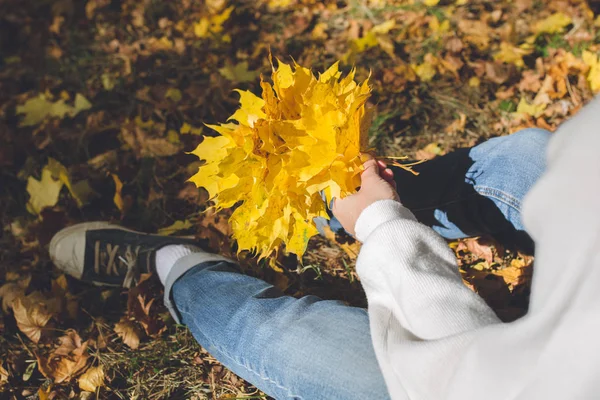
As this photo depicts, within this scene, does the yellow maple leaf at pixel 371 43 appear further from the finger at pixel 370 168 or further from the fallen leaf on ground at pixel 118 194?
the finger at pixel 370 168

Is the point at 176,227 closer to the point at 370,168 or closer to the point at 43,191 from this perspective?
the point at 43,191

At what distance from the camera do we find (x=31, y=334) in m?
1.62

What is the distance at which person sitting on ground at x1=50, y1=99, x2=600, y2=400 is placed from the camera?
1.80 feet

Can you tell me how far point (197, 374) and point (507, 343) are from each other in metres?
1.13

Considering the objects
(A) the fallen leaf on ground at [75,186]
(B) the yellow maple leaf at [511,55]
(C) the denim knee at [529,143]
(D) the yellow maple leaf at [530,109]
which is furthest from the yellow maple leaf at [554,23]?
(A) the fallen leaf on ground at [75,186]

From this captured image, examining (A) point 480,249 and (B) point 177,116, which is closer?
(A) point 480,249

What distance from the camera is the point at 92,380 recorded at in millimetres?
1530

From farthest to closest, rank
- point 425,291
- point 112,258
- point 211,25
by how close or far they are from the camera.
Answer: point 211,25 → point 112,258 → point 425,291

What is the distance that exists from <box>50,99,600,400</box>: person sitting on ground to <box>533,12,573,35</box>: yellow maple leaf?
3.96 feet

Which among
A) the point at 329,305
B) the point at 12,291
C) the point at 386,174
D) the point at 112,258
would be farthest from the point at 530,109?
the point at 12,291

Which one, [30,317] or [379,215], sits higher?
[379,215]

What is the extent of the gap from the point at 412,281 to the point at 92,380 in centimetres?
113

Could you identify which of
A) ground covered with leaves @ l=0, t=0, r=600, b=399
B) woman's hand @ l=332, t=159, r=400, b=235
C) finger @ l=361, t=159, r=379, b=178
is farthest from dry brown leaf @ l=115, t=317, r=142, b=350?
finger @ l=361, t=159, r=379, b=178

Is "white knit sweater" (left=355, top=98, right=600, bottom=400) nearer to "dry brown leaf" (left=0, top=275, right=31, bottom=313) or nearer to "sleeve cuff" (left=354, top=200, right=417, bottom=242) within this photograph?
"sleeve cuff" (left=354, top=200, right=417, bottom=242)
